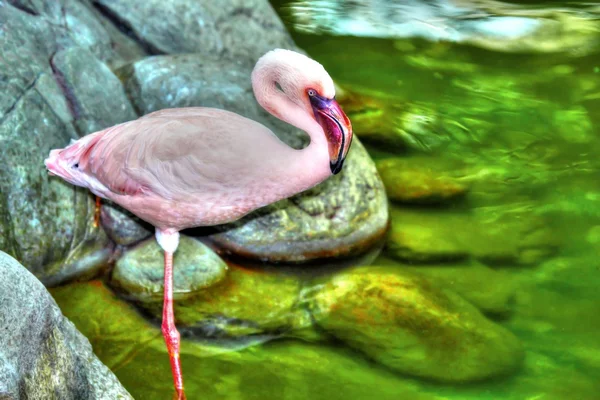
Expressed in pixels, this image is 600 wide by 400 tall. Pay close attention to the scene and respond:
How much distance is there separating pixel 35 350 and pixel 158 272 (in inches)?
63.8

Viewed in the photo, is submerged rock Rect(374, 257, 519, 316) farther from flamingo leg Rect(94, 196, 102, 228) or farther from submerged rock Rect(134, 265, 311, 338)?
flamingo leg Rect(94, 196, 102, 228)

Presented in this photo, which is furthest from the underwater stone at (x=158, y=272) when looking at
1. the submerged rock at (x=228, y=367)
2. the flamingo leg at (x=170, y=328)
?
the flamingo leg at (x=170, y=328)

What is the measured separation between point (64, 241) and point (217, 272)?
2.38 feet

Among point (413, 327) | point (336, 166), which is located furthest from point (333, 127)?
point (413, 327)

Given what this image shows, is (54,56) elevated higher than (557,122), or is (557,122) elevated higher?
(54,56)

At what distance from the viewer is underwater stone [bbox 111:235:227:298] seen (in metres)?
4.12

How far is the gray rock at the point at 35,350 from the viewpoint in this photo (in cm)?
236

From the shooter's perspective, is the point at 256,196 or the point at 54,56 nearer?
the point at 256,196

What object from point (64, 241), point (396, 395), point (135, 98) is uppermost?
point (135, 98)

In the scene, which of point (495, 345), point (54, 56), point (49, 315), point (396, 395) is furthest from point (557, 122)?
point (49, 315)

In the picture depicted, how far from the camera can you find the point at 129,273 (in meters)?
A: 4.13

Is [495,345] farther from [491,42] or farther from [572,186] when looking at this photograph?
[491,42]

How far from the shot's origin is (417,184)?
5.04m

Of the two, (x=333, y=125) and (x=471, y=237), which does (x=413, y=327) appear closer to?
(x=471, y=237)
